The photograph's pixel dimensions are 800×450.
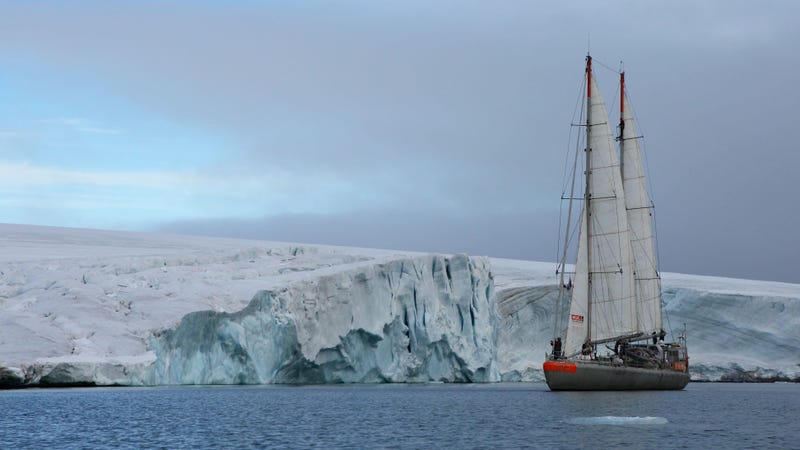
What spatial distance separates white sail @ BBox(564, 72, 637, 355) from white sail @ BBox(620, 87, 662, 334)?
11.2 feet

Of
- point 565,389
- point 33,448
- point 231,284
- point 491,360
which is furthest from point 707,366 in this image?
point 33,448

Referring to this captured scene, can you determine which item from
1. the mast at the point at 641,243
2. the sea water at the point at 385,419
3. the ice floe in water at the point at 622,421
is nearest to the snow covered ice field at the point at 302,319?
the sea water at the point at 385,419

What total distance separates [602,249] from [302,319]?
9.61m

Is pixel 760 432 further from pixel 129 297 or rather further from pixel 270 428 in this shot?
pixel 129 297

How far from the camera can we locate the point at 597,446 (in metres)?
18.0

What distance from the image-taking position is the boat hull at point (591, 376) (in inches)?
1189

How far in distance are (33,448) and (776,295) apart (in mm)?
33414

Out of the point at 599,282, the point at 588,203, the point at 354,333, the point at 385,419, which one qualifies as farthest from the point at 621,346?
the point at 385,419

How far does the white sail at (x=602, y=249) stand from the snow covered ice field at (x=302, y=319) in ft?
22.8

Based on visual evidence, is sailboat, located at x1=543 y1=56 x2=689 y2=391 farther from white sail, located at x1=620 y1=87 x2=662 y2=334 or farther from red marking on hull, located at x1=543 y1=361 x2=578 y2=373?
white sail, located at x1=620 y1=87 x2=662 y2=334

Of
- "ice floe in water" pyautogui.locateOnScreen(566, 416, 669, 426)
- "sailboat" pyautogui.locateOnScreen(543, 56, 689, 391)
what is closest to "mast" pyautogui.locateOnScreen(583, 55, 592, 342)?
"sailboat" pyautogui.locateOnScreen(543, 56, 689, 391)

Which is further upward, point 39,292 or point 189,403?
point 39,292

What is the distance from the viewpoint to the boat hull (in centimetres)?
3020

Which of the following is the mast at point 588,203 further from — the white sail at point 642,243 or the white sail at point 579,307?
the white sail at point 642,243
